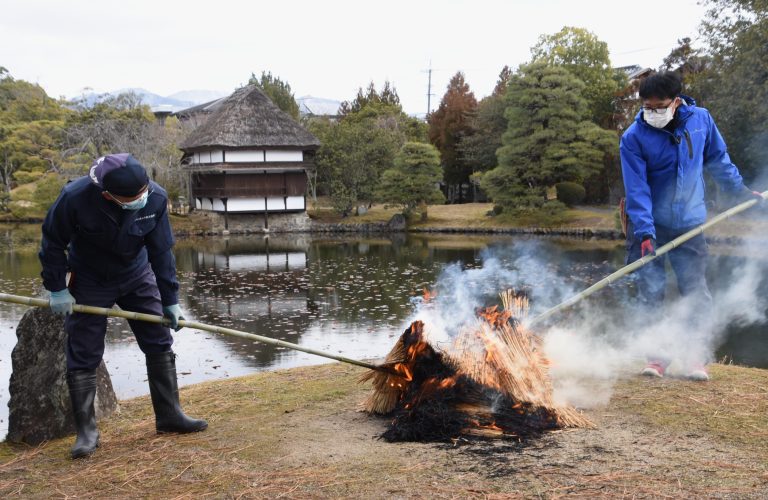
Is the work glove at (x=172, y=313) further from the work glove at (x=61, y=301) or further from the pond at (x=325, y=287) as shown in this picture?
the pond at (x=325, y=287)

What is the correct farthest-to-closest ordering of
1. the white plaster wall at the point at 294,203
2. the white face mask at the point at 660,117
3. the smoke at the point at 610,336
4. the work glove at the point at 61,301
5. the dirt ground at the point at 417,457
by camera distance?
1. the white plaster wall at the point at 294,203
2. the white face mask at the point at 660,117
3. the smoke at the point at 610,336
4. the work glove at the point at 61,301
5. the dirt ground at the point at 417,457

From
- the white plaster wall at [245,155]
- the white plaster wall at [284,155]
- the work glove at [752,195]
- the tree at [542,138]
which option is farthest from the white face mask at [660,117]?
the white plaster wall at [284,155]

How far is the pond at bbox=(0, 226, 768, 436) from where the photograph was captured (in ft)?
34.4

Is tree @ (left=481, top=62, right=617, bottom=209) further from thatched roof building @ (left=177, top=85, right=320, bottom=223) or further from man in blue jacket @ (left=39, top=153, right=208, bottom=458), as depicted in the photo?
man in blue jacket @ (left=39, top=153, right=208, bottom=458)

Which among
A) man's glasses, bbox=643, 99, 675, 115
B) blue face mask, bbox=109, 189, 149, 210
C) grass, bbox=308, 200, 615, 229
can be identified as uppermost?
man's glasses, bbox=643, 99, 675, 115

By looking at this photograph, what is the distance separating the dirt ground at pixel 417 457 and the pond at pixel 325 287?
180cm

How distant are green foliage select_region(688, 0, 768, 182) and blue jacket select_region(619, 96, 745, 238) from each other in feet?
58.5

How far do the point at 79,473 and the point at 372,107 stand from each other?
50.4 m

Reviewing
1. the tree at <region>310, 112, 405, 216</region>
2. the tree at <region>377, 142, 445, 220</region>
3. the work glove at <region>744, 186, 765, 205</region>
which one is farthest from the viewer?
the tree at <region>310, 112, 405, 216</region>

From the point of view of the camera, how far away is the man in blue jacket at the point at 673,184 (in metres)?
5.12

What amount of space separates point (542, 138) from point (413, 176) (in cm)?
774

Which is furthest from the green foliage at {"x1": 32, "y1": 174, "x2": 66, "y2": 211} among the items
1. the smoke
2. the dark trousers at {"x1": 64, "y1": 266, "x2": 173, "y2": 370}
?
the dark trousers at {"x1": 64, "y1": 266, "x2": 173, "y2": 370}

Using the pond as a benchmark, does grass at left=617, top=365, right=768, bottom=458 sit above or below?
above

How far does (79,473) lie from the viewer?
3.86 metres
